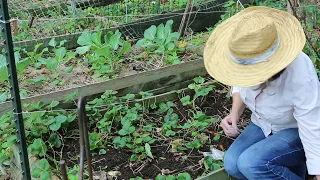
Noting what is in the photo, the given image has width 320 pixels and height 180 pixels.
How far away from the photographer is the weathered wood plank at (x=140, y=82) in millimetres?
3320

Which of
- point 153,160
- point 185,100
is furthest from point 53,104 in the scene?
point 185,100

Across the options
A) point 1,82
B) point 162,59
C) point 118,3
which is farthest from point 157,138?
point 118,3

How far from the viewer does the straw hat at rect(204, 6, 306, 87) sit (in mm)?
2127

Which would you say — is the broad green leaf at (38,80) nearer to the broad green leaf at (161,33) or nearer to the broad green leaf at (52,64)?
the broad green leaf at (52,64)

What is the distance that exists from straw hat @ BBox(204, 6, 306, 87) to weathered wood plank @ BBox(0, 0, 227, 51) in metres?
2.23

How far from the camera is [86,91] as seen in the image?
3.47 m

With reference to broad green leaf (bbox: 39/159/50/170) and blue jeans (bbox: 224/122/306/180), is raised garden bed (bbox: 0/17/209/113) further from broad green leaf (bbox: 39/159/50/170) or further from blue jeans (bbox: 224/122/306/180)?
blue jeans (bbox: 224/122/306/180)

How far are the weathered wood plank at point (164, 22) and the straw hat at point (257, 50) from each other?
7.30 ft

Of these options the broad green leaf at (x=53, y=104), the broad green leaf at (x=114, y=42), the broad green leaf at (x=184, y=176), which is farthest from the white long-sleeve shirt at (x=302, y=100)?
the broad green leaf at (x=114, y=42)

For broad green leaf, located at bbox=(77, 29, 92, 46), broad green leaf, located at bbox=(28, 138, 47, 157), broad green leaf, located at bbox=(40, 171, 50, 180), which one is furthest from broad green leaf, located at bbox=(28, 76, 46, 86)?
broad green leaf, located at bbox=(40, 171, 50, 180)

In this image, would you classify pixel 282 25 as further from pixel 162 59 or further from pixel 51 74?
pixel 51 74

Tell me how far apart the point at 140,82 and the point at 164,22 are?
1416 millimetres

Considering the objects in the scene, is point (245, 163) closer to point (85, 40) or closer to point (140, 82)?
point (140, 82)

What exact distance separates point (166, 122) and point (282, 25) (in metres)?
1.23
